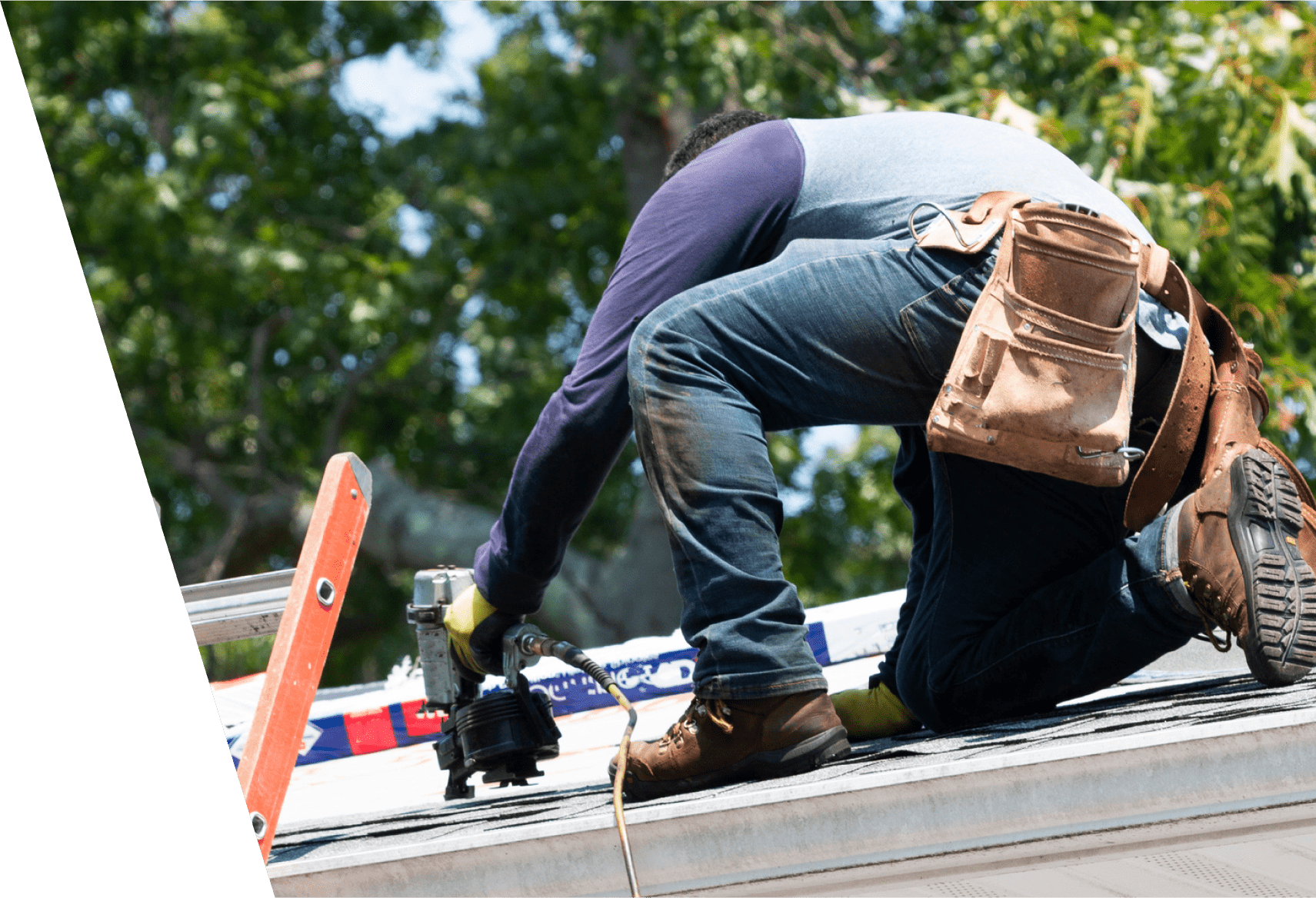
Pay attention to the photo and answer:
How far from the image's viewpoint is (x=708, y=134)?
2391 mm

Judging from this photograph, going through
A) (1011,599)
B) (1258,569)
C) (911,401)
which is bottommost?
(1011,599)

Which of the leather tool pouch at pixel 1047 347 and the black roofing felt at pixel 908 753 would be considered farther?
the leather tool pouch at pixel 1047 347

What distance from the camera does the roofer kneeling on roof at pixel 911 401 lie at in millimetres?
1784

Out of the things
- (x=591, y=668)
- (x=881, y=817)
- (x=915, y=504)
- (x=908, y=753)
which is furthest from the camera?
(x=915, y=504)

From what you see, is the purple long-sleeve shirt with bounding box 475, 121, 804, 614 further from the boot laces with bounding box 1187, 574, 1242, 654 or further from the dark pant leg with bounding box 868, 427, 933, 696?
the boot laces with bounding box 1187, 574, 1242, 654

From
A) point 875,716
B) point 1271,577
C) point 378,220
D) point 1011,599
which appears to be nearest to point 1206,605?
point 1271,577

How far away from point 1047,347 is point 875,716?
847 mm

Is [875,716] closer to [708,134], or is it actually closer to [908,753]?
[908,753]

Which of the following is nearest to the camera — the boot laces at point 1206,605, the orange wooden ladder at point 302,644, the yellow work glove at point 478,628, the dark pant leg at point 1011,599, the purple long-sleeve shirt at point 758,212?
the orange wooden ladder at point 302,644

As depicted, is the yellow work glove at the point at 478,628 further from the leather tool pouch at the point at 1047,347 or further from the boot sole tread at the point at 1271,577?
the boot sole tread at the point at 1271,577

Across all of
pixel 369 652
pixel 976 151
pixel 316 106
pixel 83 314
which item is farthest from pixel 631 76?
pixel 83 314

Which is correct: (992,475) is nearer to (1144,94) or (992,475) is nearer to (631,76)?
(1144,94)

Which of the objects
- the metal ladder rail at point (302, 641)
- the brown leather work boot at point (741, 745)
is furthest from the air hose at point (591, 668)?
the metal ladder rail at point (302, 641)

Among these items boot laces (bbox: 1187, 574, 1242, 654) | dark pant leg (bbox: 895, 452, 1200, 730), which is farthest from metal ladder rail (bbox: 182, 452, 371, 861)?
boot laces (bbox: 1187, 574, 1242, 654)
